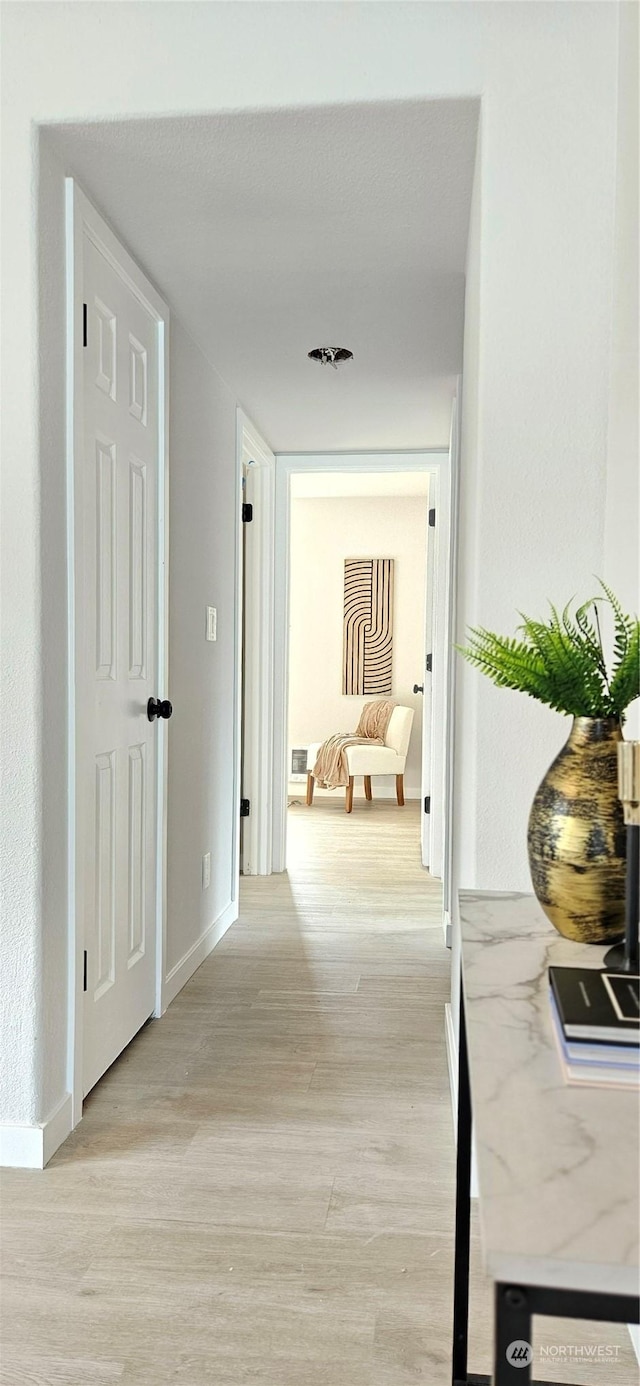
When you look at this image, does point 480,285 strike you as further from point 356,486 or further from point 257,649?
point 356,486

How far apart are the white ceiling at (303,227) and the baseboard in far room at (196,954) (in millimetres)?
2060

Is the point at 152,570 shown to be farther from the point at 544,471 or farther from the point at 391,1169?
the point at 391,1169

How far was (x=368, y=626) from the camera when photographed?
719cm

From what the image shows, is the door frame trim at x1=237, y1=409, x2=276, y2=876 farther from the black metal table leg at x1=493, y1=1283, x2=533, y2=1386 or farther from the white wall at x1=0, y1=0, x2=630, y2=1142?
the black metal table leg at x1=493, y1=1283, x2=533, y2=1386

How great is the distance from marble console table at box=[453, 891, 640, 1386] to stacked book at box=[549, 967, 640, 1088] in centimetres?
1

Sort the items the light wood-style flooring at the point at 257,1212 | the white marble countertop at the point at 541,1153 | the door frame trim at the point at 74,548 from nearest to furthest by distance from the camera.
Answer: the white marble countertop at the point at 541,1153 → the light wood-style flooring at the point at 257,1212 → the door frame trim at the point at 74,548

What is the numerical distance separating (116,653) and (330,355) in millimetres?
1456

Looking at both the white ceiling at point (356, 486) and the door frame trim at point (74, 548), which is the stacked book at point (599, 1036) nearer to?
the door frame trim at point (74, 548)

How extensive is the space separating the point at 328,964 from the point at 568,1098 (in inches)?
103

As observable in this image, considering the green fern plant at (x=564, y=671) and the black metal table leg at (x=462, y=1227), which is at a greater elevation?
the green fern plant at (x=564, y=671)

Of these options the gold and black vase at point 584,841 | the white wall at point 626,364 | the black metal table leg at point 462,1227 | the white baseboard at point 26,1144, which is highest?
the white wall at point 626,364

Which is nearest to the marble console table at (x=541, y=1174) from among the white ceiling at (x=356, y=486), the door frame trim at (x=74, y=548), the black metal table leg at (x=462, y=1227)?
the black metal table leg at (x=462, y=1227)

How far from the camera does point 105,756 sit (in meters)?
2.33

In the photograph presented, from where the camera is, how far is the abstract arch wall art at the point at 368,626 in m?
7.18
